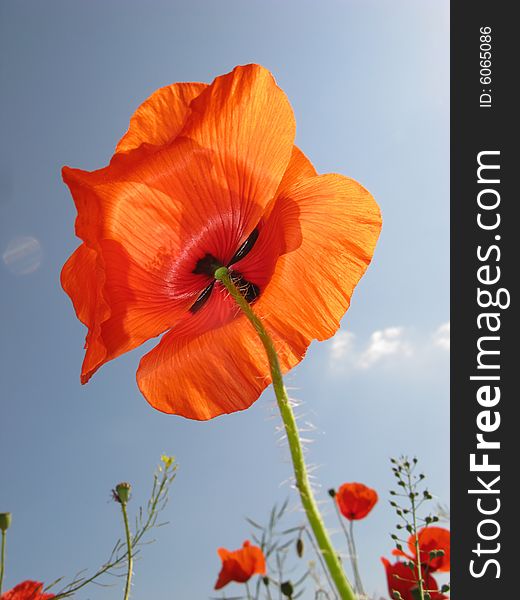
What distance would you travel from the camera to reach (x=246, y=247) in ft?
4.05

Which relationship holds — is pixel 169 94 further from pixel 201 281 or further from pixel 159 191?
pixel 201 281

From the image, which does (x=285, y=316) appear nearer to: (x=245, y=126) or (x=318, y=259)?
(x=318, y=259)

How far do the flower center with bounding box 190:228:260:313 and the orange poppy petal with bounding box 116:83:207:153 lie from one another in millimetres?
259

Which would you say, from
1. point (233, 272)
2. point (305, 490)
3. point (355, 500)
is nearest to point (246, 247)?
point (233, 272)

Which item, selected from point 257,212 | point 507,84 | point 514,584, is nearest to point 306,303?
point 257,212

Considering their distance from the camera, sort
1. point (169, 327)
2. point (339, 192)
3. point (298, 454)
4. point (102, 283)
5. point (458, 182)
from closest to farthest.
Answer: point (298, 454) → point (102, 283) → point (339, 192) → point (169, 327) → point (458, 182)

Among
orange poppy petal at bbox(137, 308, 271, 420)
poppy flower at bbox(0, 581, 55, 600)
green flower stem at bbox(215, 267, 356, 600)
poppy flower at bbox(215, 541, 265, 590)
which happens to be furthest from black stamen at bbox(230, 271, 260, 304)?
poppy flower at bbox(215, 541, 265, 590)

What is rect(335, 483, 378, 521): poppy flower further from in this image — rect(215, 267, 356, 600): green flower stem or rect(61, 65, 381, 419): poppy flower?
rect(215, 267, 356, 600): green flower stem

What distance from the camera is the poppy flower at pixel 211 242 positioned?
1001 mm

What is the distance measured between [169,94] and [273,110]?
0.18m

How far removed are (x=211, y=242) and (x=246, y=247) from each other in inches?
4.6

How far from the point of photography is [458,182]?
1687mm

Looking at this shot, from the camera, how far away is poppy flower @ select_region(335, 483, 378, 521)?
269 cm

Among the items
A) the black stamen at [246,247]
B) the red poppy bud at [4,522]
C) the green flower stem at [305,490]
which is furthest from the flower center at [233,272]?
the red poppy bud at [4,522]
